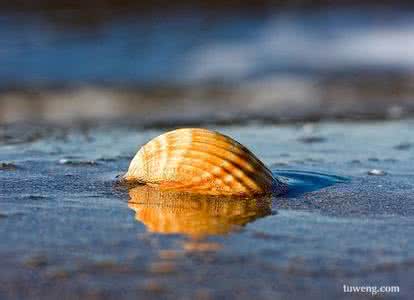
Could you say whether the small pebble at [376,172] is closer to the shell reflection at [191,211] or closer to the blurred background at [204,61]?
the shell reflection at [191,211]

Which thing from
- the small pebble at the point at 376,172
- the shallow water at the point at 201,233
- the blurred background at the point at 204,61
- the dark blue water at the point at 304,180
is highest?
the blurred background at the point at 204,61

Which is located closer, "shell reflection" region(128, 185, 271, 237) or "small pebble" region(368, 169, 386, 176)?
"shell reflection" region(128, 185, 271, 237)

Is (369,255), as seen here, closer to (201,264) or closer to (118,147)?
(201,264)

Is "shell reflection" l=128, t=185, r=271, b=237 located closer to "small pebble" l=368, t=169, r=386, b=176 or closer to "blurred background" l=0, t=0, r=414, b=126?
"small pebble" l=368, t=169, r=386, b=176

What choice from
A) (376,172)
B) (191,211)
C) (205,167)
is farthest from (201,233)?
(376,172)

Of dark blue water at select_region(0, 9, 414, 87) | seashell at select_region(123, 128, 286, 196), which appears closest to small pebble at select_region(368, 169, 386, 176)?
seashell at select_region(123, 128, 286, 196)

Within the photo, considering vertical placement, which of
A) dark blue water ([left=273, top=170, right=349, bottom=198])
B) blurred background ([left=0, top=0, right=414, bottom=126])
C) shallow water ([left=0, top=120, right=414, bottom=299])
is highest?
blurred background ([left=0, top=0, right=414, bottom=126])

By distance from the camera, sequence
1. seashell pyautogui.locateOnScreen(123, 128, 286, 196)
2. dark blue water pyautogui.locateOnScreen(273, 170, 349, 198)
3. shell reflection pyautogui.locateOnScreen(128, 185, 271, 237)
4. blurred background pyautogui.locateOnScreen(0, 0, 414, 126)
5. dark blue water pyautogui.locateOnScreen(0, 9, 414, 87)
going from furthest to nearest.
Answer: dark blue water pyautogui.locateOnScreen(0, 9, 414, 87)
blurred background pyautogui.locateOnScreen(0, 0, 414, 126)
dark blue water pyautogui.locateOnScreen(273, 170, 349, 198)
seashell pyautogui.locateOnScreen(123, 128, 286, 196)
shell reflection pyautogui.locateOnScreen(128, 185, 271, 237)

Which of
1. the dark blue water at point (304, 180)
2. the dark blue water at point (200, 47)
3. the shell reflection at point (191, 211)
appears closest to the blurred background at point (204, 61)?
the dark blue water at point (200, 47)
